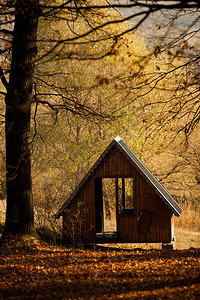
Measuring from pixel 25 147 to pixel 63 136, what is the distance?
1177cm

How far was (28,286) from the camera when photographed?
5.81 m

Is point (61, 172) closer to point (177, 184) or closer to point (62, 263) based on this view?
point (177, 184)

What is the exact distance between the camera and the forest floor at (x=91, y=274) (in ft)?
17.3

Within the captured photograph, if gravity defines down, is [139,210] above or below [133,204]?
below

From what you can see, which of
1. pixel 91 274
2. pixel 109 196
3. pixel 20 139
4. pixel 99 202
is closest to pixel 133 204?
pixel 99 202

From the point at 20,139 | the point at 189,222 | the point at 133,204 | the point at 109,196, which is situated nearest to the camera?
the point at 20,139

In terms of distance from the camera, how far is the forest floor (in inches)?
207

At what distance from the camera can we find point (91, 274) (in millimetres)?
6543

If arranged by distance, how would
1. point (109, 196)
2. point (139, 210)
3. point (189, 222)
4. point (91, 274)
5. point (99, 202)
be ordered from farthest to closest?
point (109, 196) → point (189, 222) → point (99, 202) → point (139, 210) → point (91, 274)

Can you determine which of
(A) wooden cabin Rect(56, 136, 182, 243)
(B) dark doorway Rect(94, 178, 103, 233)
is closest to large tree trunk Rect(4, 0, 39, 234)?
(A) wooden cabin Rect(56, 136, 182, 243)

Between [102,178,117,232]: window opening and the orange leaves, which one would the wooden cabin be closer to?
the orange leaves

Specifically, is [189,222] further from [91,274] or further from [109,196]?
[91,274]

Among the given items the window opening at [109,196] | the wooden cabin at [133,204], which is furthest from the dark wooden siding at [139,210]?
the window opening at [109,196]

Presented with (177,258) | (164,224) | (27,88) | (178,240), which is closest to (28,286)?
(177,258)
